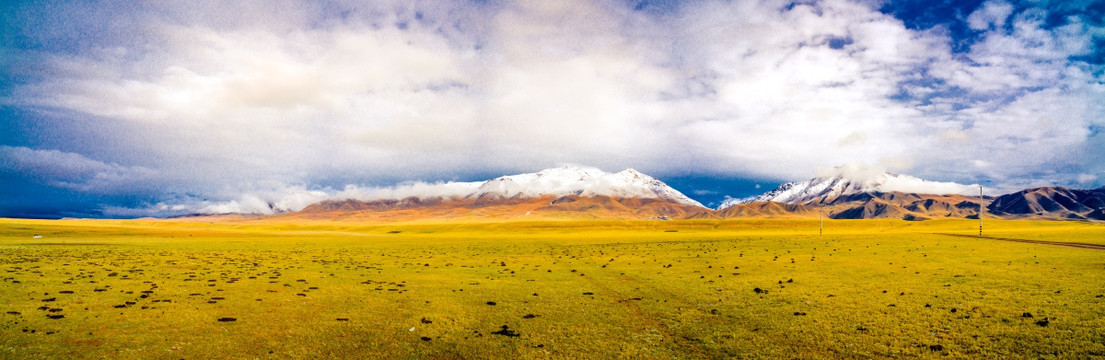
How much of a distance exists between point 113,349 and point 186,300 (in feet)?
25.6

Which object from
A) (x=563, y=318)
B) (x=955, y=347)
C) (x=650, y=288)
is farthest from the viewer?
(x=650, y=288)

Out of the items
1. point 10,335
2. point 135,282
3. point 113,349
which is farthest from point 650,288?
point 135,282

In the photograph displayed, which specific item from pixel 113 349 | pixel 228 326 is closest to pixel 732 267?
pixel 228 326

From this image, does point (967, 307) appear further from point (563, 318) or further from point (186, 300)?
point (186, 300)

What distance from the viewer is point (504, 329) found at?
15938 millimetres

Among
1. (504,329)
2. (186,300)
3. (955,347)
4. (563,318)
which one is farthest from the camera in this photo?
(186,300)

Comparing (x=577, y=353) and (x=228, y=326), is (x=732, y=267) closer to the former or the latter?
(x=577, y=353)

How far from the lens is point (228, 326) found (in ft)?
53.1

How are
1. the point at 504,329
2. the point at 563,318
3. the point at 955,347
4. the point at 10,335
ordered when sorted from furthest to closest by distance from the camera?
1. the point at 563,318
2. the point at 504,329
3. the point at 10,335
4. the point at 955,347

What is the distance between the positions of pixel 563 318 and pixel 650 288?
8229 millimetres

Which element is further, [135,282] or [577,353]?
[135,282]

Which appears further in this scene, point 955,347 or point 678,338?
point 678,338

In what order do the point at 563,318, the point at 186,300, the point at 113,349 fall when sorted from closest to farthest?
1. the point at 113,349
2. the point at 563,318
3. the point at 186,300

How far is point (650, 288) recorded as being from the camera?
80.3 ft
